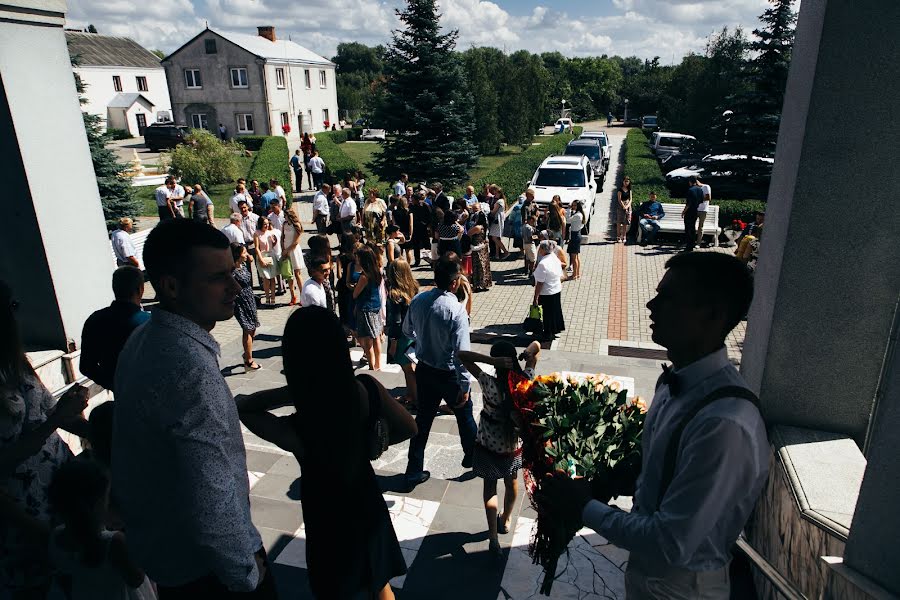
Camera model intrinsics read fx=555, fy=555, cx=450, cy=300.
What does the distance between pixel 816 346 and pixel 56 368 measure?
616 centimetres

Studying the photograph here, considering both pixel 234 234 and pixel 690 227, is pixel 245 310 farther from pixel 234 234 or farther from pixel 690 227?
pixel 690 227

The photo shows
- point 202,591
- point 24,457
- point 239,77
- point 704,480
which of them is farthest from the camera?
point 239,77

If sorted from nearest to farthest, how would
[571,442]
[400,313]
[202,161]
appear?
1. [571,442]
2. [400,313]
3. [202,161]

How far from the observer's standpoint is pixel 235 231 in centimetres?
1037

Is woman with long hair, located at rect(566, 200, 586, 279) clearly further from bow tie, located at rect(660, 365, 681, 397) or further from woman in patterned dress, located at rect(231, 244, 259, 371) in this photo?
bow tie, located at rect(660, 365, 681, 397)

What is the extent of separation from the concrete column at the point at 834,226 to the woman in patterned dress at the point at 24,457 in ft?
14.0

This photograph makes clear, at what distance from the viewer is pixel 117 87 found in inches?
2211

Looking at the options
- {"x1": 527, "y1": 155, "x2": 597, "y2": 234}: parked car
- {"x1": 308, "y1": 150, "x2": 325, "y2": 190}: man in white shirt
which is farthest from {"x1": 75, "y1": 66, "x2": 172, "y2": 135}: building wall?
{"x1": 527, "y1": 155, "x2": 597, "y2": 234}: parked car

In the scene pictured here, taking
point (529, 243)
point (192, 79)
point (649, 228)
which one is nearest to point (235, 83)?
point (192, 79)

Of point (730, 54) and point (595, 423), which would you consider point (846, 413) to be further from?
point (730, 54)

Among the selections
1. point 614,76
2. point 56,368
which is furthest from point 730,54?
point 614,76

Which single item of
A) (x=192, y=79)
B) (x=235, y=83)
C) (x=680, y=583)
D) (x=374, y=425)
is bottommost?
(x=680, y=583)

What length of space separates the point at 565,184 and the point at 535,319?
9059 millimetres

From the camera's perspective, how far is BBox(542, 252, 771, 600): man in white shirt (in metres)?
1.89
